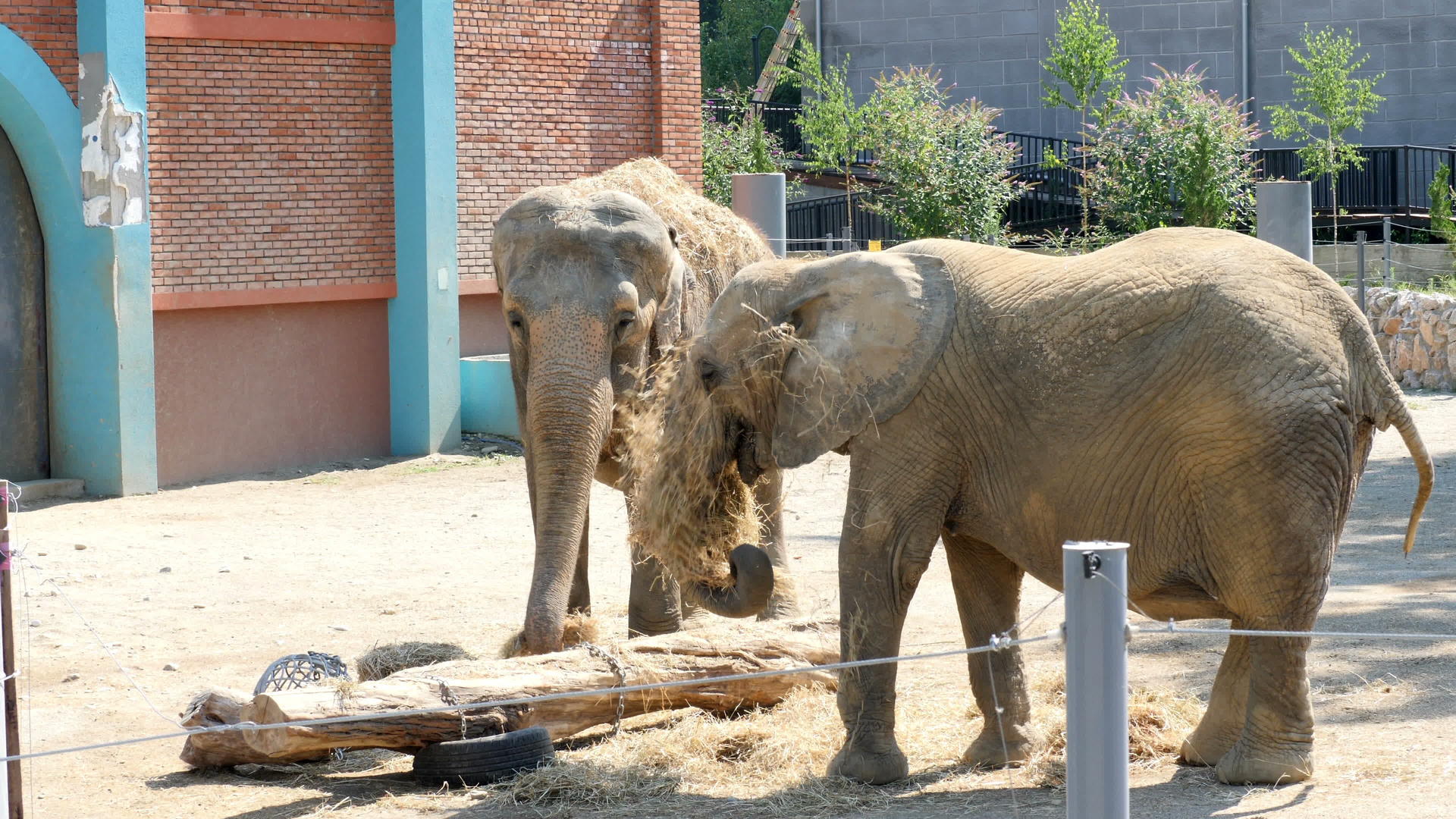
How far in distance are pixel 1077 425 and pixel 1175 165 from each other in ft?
61.3

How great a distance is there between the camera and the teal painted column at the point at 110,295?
14.8 m

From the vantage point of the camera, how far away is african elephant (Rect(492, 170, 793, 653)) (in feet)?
24.0

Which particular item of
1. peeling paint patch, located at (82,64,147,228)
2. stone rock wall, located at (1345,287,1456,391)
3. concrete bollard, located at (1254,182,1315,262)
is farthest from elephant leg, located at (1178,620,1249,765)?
stone rock wall, located at (1345,287,1456,391)

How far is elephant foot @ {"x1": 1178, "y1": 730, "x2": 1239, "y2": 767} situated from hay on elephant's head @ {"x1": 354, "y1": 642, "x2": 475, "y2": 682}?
10.3ft

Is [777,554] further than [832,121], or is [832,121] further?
[832,121]

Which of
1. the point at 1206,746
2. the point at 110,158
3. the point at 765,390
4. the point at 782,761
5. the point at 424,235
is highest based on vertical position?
the point at 110,158

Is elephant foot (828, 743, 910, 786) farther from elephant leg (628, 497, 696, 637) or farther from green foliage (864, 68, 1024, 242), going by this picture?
green foliage (864, 68, 1024, 242)

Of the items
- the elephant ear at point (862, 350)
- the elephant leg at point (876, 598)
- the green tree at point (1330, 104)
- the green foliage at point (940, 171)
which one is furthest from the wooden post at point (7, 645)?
the green tree at point (1330, 104)

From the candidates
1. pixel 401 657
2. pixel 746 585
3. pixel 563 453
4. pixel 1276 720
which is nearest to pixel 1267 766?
pixel 1276 720

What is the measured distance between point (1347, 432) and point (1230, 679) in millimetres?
1075

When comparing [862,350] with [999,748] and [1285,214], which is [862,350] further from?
[1285,214]

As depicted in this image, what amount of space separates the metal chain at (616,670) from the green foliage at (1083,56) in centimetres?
2221

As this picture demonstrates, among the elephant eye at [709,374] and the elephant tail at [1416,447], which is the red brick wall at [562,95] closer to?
the elephant eye at [709,374]

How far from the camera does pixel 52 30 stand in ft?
48.1
